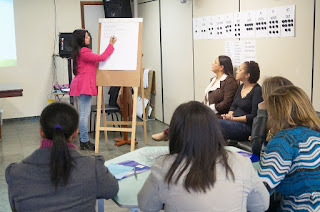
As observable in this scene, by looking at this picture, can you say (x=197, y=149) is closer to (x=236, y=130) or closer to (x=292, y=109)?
(x=292, y=109)

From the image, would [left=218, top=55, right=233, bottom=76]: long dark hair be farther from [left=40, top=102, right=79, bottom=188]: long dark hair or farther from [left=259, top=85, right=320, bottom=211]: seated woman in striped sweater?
[left=40, top=102, right=79, bottom=188]: long dark hair

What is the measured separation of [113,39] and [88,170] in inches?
128

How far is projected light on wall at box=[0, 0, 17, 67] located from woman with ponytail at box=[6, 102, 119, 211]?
226 inches

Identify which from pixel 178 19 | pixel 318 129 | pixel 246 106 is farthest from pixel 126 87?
pixel 318 129

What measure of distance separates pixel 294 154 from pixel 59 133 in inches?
43.1

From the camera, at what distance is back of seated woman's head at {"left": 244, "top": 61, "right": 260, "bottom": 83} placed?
4.08 metres

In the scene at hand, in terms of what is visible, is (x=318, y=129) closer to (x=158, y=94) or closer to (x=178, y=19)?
(x=178, y=19)

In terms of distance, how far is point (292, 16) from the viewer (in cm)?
383

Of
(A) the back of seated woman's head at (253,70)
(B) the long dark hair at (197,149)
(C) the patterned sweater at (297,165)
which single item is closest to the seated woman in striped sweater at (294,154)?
(C) the patterned sweater at (297,165)

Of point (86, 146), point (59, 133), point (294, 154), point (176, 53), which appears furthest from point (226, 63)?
point (59, 133)

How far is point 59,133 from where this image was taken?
181cm

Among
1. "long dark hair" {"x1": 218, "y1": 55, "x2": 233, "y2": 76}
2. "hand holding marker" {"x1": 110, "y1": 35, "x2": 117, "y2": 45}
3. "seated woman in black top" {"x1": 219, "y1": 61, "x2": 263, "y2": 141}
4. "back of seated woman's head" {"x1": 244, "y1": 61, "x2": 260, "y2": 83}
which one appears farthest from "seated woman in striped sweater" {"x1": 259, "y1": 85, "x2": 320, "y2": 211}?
"hand holding marker" {"x1": 110, "y1": 35, "x2": 117, "y2": 45}

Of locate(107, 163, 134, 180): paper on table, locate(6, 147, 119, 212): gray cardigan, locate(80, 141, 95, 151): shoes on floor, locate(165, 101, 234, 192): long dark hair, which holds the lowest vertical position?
locate(80, 141, 95, 151): shoes on floor

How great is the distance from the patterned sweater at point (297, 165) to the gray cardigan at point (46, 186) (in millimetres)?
809
